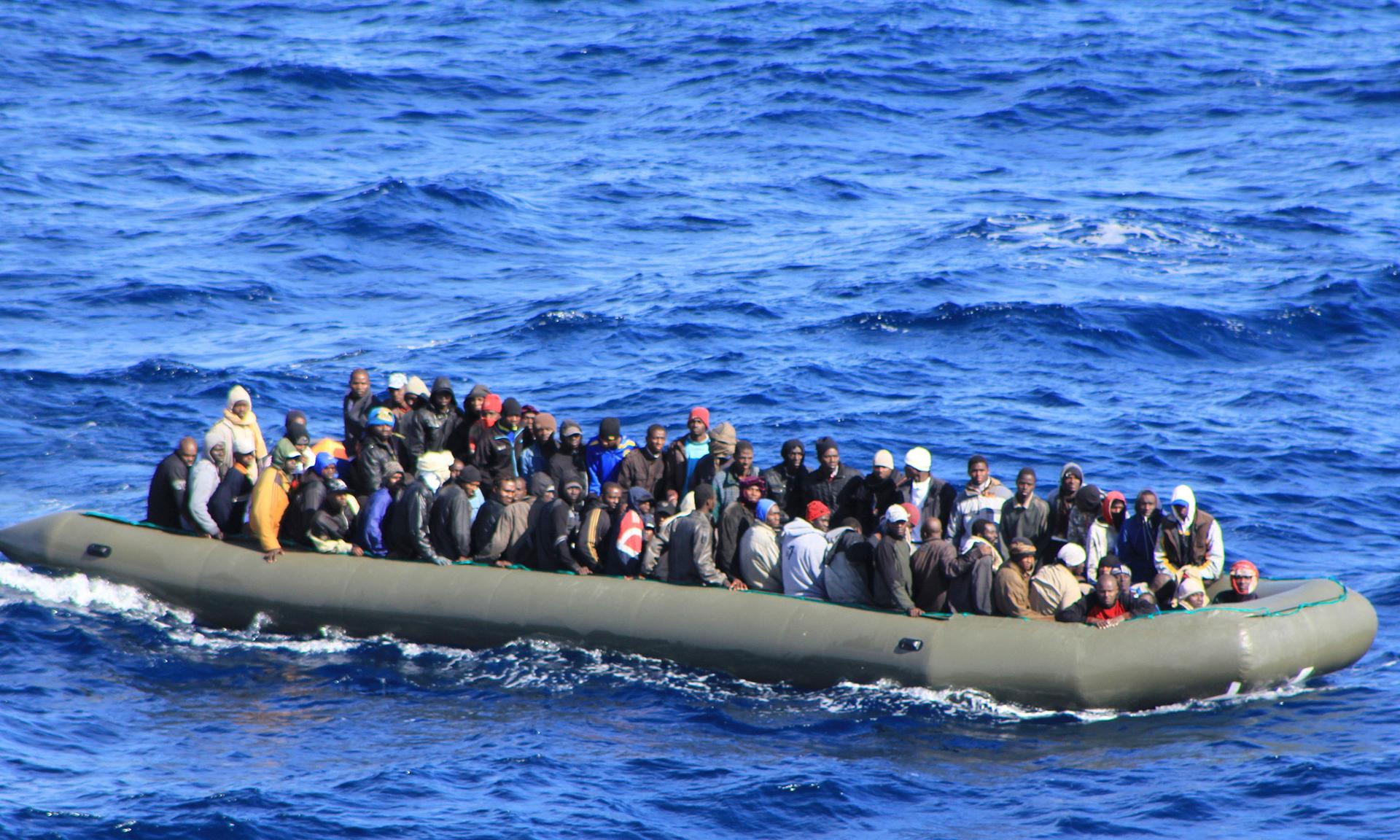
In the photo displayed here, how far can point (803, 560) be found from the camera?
659 inches

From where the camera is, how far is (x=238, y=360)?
2895cm

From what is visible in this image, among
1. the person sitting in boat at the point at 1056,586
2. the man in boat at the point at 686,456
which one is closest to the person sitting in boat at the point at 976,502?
the person sitting in boat at the point at 1056,586

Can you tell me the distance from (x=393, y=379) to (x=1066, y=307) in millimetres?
14505

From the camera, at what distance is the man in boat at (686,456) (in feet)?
61.0

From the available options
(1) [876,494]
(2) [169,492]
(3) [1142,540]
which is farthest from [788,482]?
(2) [169,492]

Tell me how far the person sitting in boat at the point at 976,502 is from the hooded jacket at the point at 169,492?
A: 346 inches

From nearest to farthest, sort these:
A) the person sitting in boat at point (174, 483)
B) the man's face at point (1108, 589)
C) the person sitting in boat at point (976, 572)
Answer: the man's face at point (1108, 589) → the person sitting in boat at point (976, 572) → the person sitting in boat at point (174, 483)

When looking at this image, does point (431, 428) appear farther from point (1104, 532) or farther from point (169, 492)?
point (1104, 532)

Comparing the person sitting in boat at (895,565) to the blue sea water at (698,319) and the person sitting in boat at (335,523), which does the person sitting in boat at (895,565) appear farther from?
the person sitting in boat at (335,523)

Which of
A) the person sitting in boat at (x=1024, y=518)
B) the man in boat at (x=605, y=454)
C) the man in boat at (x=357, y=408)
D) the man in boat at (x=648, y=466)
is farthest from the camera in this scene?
the man in boat at (x=357, y=408)

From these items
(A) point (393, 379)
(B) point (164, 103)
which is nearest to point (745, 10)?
(B) point (164, 103)

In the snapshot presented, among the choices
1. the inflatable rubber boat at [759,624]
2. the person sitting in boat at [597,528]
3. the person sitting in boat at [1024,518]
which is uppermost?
the person sitting in boat at [1024,518]

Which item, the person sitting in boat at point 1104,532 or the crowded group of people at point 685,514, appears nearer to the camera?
the crowded group of people at point 685,514

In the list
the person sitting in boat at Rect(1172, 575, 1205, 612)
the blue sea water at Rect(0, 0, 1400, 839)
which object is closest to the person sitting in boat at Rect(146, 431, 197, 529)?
the blue sea water at Rect(0, 0, 1400, 839)
